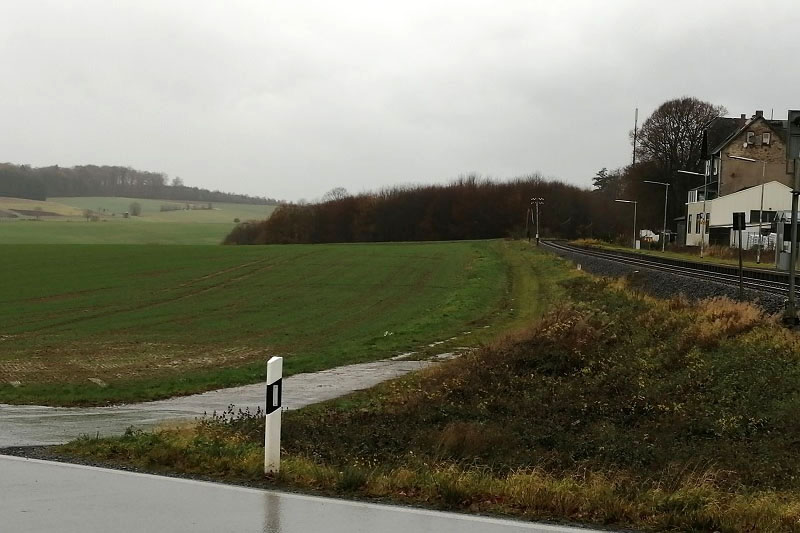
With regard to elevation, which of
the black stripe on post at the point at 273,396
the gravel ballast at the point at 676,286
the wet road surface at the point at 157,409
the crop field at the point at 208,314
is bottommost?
the crop field at the point at 208,314

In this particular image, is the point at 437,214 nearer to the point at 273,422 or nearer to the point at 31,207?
A: the point at 31,207

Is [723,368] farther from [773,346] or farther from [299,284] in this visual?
[299,284]

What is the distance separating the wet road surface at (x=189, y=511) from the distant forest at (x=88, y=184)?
150226 mm

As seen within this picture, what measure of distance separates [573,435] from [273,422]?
19.4 ft

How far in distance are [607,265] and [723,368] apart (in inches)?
1264

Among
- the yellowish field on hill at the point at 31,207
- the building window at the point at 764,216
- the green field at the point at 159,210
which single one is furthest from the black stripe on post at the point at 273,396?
the yellowish field on hill at the point at 31,207

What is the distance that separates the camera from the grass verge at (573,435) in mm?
7125

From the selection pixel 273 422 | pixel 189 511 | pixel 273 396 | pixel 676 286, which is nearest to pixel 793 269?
pixel 676 286

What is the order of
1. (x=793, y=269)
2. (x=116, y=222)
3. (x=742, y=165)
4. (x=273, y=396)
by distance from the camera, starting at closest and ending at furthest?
(x=273, y=396)
(x=793, y=269)
(x=742, y=165)
(x=116, y=222)

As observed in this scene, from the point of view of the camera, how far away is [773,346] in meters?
16.4

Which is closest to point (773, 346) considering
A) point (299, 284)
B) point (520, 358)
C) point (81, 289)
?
point (520, 358)

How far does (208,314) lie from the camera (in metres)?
39.3

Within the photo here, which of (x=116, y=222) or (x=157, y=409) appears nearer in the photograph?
(x=157, y=409)

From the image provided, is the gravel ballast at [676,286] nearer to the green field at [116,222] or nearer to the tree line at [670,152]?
the tree line at [670,152]
